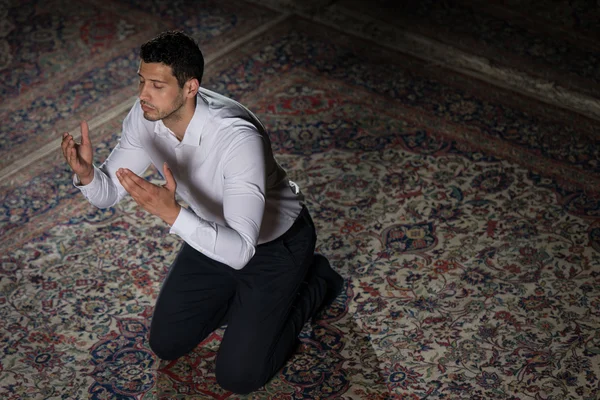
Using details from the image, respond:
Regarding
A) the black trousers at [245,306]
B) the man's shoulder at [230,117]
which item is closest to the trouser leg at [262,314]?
the black trousers at [245,306]

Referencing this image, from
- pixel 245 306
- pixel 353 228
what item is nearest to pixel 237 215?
pixel 245 306

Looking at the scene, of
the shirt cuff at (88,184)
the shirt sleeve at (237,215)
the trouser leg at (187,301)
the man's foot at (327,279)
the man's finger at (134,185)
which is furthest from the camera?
the man's foot at (327,279)

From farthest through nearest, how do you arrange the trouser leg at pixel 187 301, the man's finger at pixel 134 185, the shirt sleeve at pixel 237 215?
the trouser leg at pixel 187 301, the shirt sleeve at pixel 237 215, the man's finger at pixel 134 185

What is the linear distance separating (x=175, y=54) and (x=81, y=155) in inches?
17.2

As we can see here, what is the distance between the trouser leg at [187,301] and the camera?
2822 millimetres

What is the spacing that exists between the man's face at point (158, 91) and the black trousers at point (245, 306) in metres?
0.56

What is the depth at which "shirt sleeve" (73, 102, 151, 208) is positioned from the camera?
266 centimetres

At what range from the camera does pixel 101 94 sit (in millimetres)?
4367

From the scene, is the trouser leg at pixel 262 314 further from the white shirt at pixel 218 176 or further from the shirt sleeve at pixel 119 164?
the shirt sleeve at pixel 119 164

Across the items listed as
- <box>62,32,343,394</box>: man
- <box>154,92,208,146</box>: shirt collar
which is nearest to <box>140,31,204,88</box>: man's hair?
<box>62,32,343,394</box>: man

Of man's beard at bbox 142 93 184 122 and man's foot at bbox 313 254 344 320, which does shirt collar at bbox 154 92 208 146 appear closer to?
man's beard at bbox 142 93 184 122

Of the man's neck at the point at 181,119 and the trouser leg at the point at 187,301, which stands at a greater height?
the man's neck at the point at 181,119

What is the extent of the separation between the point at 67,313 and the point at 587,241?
2.00m

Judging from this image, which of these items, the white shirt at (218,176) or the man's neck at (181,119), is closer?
the white shirt at (218,176)
